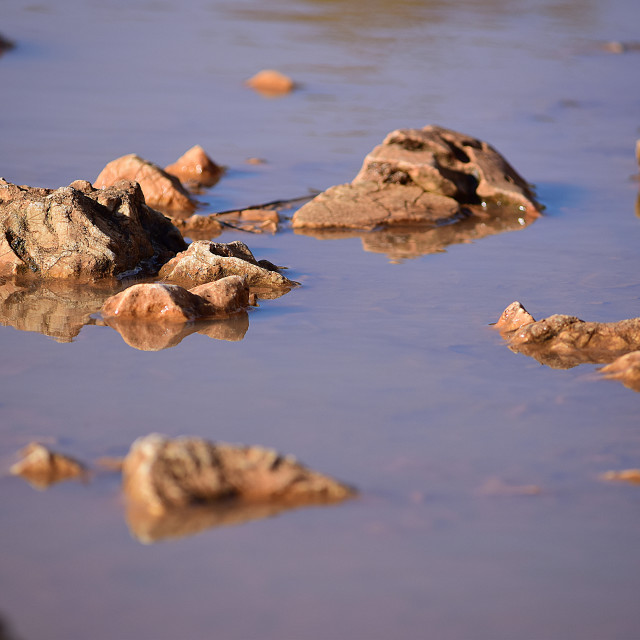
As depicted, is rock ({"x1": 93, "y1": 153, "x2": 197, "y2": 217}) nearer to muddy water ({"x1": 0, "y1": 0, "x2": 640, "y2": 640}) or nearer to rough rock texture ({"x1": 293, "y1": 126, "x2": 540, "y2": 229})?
muddy water ({"x1": 0, "y1": 0, "x2": 640, "y2": 640})

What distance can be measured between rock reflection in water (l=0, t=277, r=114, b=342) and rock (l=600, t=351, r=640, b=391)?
2088mm

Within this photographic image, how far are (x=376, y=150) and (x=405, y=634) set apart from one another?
4830 millimetres

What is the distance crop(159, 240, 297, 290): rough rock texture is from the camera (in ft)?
15.7

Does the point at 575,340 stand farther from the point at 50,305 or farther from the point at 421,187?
the point at 421,187

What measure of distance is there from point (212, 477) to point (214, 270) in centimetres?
219

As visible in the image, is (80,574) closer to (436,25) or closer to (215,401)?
(215,401)

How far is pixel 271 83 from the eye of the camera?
10.6 metres

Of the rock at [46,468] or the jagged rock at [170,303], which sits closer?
the rock at [46,468]

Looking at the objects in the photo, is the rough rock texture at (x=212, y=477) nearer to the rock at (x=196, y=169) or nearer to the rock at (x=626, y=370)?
the rock at (x=626, y=370)

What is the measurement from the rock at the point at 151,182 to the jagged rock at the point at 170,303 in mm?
2054

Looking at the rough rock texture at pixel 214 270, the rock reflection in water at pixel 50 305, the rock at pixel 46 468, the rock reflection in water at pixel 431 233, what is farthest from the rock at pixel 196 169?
the rock at pixel 46 468

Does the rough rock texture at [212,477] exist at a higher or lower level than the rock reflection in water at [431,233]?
higher

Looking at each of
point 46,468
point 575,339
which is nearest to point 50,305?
point 46,468

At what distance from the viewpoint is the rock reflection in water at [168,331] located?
13.0 feet
